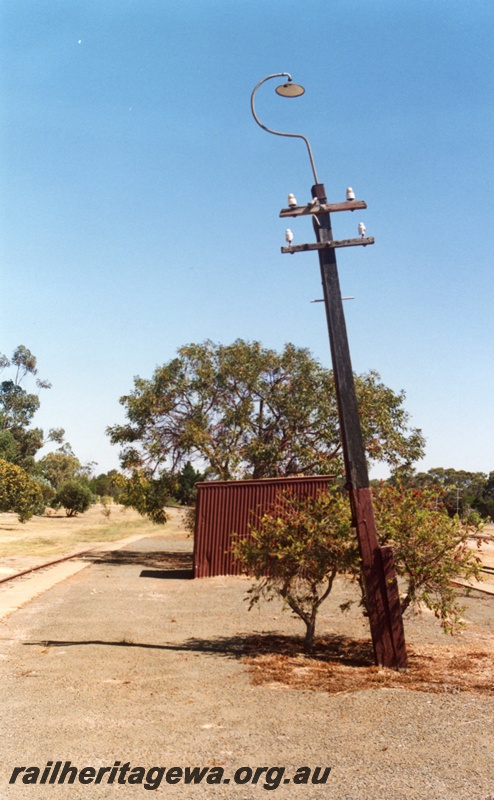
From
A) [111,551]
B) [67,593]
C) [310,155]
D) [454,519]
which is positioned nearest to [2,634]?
[67,593]

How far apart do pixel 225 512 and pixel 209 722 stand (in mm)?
14119

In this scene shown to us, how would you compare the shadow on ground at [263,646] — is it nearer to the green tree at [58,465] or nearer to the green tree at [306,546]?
the green tree at [306,546]

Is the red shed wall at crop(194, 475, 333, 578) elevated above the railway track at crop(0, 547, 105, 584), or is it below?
above

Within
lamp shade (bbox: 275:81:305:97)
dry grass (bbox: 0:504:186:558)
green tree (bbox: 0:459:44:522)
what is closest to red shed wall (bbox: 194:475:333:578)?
dry grass (bbox: 0:504:186:558)

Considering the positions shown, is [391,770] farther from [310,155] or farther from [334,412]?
[334,412]

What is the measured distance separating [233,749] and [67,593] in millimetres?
11472

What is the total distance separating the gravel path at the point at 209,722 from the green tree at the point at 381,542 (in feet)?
4.98

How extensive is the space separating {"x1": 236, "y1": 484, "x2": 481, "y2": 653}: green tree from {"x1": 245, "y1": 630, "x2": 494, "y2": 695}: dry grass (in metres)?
0.58

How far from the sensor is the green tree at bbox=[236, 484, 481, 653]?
8609 millimetres

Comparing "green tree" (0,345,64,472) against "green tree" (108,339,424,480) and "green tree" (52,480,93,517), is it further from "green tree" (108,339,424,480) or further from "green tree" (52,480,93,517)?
"green tree" (108,339,424,480)

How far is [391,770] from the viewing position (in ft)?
16.8

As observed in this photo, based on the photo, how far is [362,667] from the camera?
859 cm

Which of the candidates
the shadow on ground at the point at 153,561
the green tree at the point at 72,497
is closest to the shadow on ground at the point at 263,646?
the shadow on ground at the point at 153,561

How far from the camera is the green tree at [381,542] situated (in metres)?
8.61
